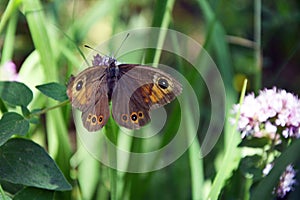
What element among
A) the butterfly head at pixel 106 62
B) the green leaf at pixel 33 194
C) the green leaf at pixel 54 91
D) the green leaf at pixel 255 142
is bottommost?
the green leaf at pixel 33 194

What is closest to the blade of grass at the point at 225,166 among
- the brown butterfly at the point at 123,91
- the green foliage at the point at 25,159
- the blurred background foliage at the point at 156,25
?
the blurred background foliage at the point at 156,25

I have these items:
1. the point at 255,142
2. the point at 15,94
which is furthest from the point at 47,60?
the point at 255,142

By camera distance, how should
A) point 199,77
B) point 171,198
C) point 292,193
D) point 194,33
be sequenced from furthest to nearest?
point 194,33
point 171,198
point 199,77
point 292,193

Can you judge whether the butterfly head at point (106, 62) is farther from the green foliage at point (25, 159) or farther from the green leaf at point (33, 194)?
the green leaf at point (33, 194)

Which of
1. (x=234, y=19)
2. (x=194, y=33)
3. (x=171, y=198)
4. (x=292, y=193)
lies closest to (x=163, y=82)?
(x=292, y=193)

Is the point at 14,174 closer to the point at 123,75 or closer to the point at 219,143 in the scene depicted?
the point at 123,75

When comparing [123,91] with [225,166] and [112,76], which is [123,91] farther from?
[225,166]
